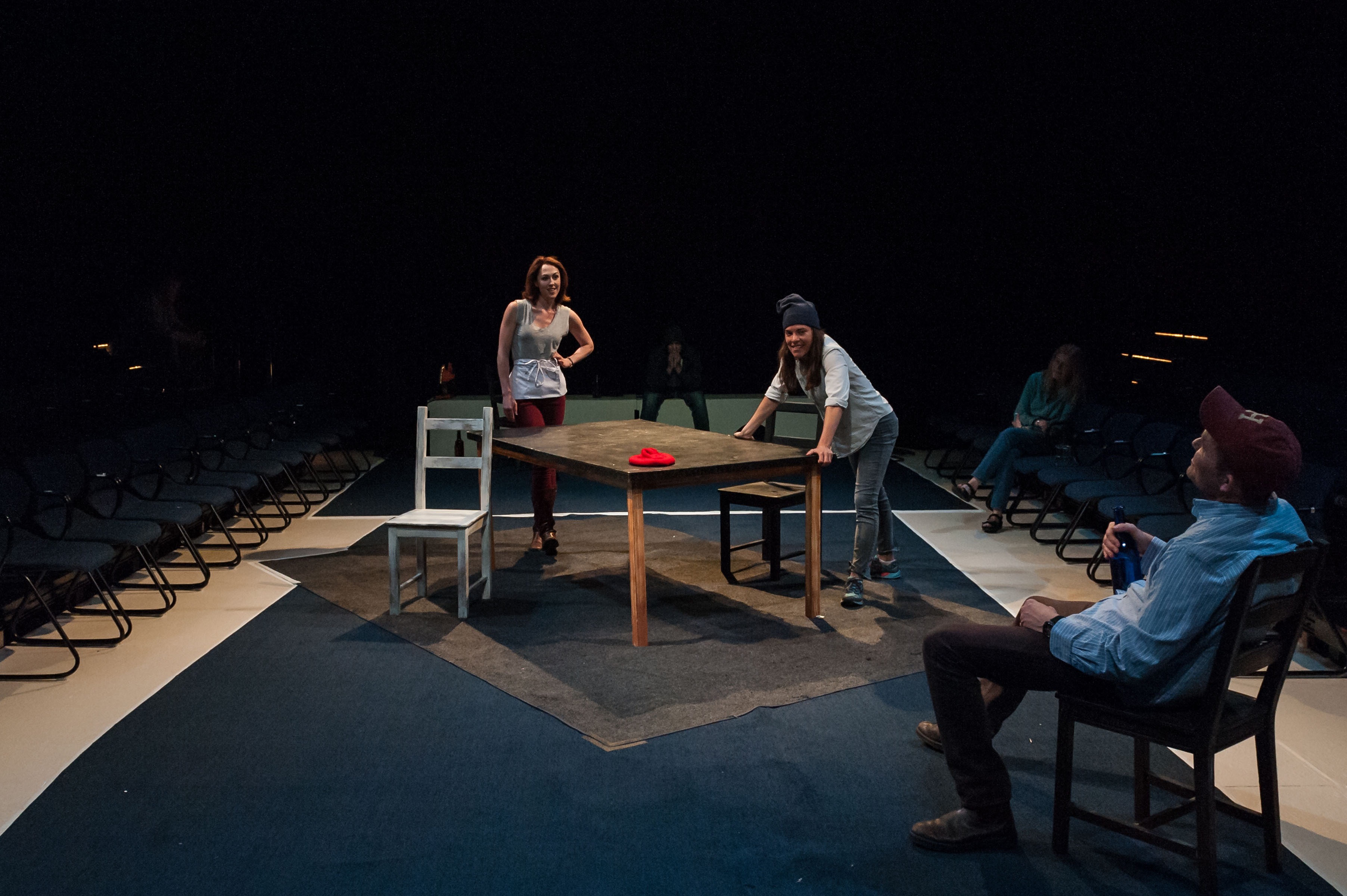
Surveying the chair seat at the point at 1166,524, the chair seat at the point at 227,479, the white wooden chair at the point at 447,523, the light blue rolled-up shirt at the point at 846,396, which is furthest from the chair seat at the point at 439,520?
the chair seat at the point at 1166,524

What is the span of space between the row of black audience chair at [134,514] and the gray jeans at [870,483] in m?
3.18

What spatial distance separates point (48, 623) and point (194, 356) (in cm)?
453

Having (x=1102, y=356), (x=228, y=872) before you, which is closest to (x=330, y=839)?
(x=228, y=872)

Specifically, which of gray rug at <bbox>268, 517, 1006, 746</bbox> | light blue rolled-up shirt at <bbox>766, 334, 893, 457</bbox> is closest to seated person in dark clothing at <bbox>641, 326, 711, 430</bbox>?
gray rug at <bbox>268, 517, 1006, 746</bbox>

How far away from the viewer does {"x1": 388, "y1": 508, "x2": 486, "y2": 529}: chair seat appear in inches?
169

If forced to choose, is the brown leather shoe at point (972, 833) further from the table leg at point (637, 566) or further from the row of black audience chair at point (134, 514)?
the row of black audience chair at point (134, 514)

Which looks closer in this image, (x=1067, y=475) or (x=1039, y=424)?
(x=1067, y=475)

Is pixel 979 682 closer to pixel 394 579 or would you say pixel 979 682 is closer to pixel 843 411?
pixel 843 411

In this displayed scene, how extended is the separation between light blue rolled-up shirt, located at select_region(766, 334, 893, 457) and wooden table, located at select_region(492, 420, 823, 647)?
269 millimetres

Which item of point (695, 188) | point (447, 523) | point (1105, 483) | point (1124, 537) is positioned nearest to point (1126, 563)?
point (1124, 537)

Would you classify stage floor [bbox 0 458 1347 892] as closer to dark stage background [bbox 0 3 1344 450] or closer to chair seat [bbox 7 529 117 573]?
chair seat [bbox 7 529 117 573]

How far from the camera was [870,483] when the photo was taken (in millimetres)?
4527

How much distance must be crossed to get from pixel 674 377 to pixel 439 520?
440 centimetres

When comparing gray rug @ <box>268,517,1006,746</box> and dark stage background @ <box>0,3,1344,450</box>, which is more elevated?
dark stage background @ <box>0,3,1344,450</box>
